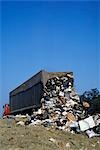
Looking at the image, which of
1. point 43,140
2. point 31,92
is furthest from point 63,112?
point 31,92

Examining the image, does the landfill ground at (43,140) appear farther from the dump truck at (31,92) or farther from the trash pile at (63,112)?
the dump truck at (31,92)

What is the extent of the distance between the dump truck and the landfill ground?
5.14 metres

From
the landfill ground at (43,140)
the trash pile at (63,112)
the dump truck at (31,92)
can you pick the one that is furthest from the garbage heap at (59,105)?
the landfill ground at (43,140)

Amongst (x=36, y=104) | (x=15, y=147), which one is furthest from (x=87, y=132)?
(x=36, y=104)

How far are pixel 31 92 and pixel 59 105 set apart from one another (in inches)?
189

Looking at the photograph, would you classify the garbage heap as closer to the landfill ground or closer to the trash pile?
the trash pile

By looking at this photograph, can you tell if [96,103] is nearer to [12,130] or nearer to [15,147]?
[12,130]

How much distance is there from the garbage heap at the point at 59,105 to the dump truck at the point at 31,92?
63 centimetres

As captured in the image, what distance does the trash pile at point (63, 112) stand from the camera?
36.7 ft

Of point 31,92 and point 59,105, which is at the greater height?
point 31,92

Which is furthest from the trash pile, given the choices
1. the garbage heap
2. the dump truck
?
the dump truck

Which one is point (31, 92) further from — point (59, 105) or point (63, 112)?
point (63, 112)

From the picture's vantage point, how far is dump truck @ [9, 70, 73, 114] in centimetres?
1567

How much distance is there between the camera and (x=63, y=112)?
42.5 ft
